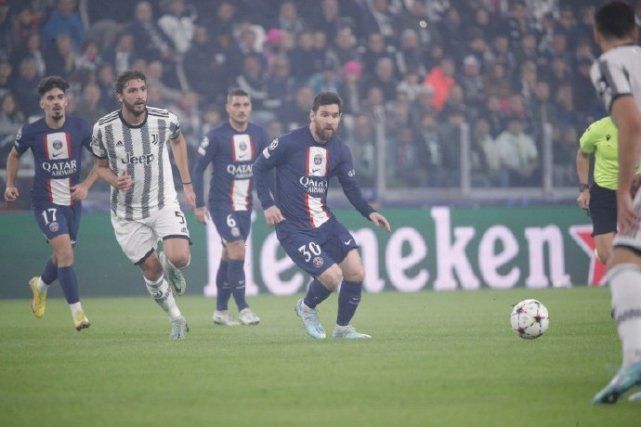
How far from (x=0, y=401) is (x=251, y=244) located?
1153 centimetres

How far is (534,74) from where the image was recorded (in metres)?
22.1

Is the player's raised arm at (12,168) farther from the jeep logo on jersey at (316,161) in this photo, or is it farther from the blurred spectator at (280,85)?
the blurred spectator at (280,85)

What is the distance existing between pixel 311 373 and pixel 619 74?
2.97m

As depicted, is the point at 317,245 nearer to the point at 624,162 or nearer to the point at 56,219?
the point at 56,219

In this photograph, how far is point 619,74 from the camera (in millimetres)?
6438

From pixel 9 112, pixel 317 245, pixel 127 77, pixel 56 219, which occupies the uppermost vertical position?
pixel 9 112

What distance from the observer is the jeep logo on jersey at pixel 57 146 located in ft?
41.3

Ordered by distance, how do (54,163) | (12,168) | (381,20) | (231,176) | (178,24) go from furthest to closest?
(381,20) → (178,24) → (231,176) → (12,168) → (54,163)

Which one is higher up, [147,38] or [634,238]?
[147,38]

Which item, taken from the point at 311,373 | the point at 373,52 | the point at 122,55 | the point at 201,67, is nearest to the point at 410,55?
the point at 373,52

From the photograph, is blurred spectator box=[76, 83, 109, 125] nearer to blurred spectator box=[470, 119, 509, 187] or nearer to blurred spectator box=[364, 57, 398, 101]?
blurred spectator box=[364, 57, 398, 101]

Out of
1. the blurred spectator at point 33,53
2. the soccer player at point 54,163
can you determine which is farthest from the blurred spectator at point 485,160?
the soccer player at point 54,163

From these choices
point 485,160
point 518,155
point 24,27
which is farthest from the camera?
point 24,27

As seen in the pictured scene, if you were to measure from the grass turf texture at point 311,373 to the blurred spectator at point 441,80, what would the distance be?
7.98 m
